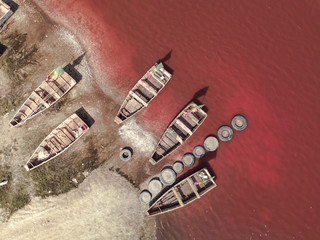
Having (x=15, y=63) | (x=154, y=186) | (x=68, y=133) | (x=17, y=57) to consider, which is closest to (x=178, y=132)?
(x=154, y=186)

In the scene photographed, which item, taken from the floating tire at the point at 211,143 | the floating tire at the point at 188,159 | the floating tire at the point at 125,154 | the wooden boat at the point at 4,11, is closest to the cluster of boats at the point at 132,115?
the floating tire at the point at 188,159

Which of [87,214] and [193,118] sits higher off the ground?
[193,118]

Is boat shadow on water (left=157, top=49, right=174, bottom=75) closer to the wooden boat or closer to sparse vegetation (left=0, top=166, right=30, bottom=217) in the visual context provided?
the wooden boat

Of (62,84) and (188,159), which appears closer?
(62,84)

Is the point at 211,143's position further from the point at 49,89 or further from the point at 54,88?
the point at 49,89

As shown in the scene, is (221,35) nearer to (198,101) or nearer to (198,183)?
(198,101)

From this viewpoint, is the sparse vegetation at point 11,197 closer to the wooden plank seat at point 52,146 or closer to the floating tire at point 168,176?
the wooden plank seat at point 52,146
